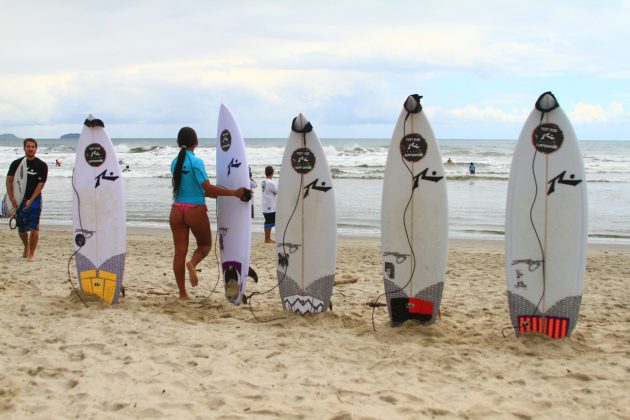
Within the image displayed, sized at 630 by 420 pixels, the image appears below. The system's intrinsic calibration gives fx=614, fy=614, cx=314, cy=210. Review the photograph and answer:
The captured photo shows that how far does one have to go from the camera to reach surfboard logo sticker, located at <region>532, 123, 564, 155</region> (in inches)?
165

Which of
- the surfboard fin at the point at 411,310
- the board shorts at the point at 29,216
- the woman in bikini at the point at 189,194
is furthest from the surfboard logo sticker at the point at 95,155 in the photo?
the surfboard fin at the point at 411,310

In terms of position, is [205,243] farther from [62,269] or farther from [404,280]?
[62,269]

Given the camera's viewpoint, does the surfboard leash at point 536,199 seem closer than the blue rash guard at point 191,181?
Yes

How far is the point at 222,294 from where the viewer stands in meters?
5.71

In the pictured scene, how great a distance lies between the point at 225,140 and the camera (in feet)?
A: 17.8

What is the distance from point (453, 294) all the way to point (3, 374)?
397cm

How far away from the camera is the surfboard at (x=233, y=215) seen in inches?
208

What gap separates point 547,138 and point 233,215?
8.61 feet

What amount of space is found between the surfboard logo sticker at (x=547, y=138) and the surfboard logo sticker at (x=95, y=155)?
3.48 metres

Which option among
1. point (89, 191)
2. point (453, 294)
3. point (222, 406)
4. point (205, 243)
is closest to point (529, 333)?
point (453, 294)

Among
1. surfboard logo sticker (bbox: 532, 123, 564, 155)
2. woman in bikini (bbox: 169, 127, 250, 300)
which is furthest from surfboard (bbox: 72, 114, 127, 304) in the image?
surfboard logo sticker (bbox: 532, 123, 564, 155)

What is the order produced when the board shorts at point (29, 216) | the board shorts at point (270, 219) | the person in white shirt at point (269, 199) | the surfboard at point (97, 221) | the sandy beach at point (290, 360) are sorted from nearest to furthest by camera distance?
the sandy beach at point (290, 360)
the surfboard at point (97, 221)
the board shorts at point (29, 216)
the person in white shirt at point (269, 199)
the board shorts at point (270, 219)

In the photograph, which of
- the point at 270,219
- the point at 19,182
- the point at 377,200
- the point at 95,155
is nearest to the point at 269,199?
the point at 270,219

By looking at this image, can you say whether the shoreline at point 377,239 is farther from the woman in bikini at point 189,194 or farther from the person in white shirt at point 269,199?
the woman in bikini at point 189,194
